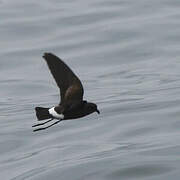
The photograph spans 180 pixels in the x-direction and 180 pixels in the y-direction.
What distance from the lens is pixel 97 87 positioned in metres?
21.2

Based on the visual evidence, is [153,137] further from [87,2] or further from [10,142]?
[87,2]

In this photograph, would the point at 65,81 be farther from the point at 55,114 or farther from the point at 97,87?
the point at 97,87

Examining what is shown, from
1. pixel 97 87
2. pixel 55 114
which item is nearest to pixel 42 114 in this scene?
pixel 55 114

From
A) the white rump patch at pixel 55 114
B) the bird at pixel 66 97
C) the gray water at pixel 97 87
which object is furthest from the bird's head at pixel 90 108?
the gray water at pixel 97 87

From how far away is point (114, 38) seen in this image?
24.1m

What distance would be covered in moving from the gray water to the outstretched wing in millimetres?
4496

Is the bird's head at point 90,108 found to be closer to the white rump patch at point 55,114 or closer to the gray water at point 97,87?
the white rump patch at point 55,114

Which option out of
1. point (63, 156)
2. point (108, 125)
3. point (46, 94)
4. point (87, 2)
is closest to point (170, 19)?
point (87, 2)

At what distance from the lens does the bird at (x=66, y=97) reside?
9.29 meters

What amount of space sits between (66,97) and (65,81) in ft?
0.48

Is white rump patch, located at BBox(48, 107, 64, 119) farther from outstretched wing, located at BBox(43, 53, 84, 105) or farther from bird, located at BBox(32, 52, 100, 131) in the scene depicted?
outstretched wing, located at BBox(43, 53, 84, 105)

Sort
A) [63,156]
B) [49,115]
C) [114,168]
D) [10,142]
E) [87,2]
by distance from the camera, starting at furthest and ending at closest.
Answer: [87,2] < [10,142] < [63,156] < [114,168] < [49,115]

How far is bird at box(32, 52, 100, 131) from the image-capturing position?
929 centimetres

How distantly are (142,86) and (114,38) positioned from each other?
125 inches
